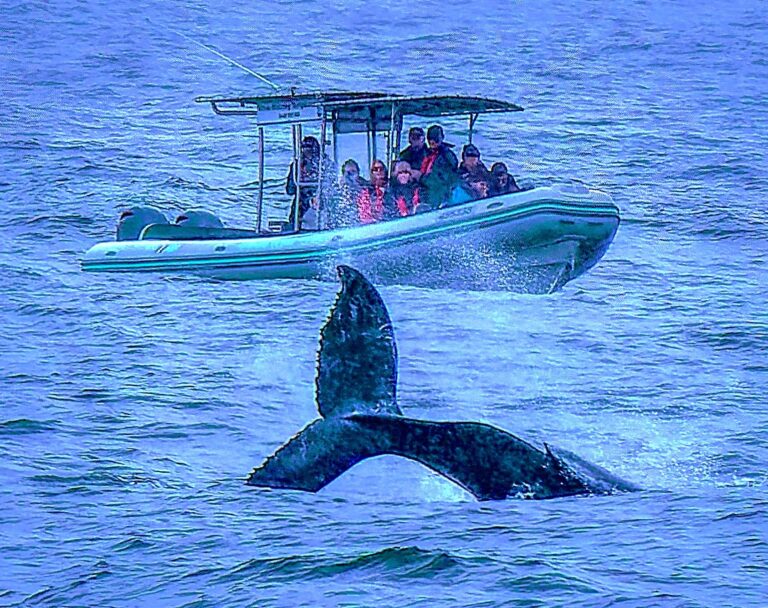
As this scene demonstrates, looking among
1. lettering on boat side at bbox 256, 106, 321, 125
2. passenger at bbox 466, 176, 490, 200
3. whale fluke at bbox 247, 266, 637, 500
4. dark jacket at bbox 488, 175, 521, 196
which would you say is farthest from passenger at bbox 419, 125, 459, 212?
whale fluke at bbox 247, 266, 637, 500

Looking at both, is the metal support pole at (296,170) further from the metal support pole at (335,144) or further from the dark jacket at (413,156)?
the dark jacket at (413,156)

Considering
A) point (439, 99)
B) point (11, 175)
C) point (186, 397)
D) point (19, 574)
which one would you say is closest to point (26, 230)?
point (11, 175)

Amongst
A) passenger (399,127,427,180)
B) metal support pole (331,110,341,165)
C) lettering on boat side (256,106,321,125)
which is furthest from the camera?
metal support pole (331,110,341,165)

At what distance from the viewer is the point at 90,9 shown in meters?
59.4

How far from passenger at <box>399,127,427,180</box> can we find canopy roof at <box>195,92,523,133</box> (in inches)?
16.7

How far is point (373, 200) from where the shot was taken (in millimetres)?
25953

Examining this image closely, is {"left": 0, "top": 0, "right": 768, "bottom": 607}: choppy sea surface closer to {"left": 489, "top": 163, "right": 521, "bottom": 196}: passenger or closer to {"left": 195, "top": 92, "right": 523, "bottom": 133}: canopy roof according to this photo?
{"left": 489, "top": 163, "right": 521, "bottom": 196}: passenger

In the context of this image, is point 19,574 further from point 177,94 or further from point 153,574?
point 177,94

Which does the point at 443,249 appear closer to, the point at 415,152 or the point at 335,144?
the point at 415,152

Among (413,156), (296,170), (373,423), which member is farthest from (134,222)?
(373,423)

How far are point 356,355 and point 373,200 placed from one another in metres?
12.5

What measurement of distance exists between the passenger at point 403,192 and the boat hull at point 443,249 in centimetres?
51

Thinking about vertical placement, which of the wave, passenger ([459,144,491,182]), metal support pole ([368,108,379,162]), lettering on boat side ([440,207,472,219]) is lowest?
the wave

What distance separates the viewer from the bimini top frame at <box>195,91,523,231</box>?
1003 inches
